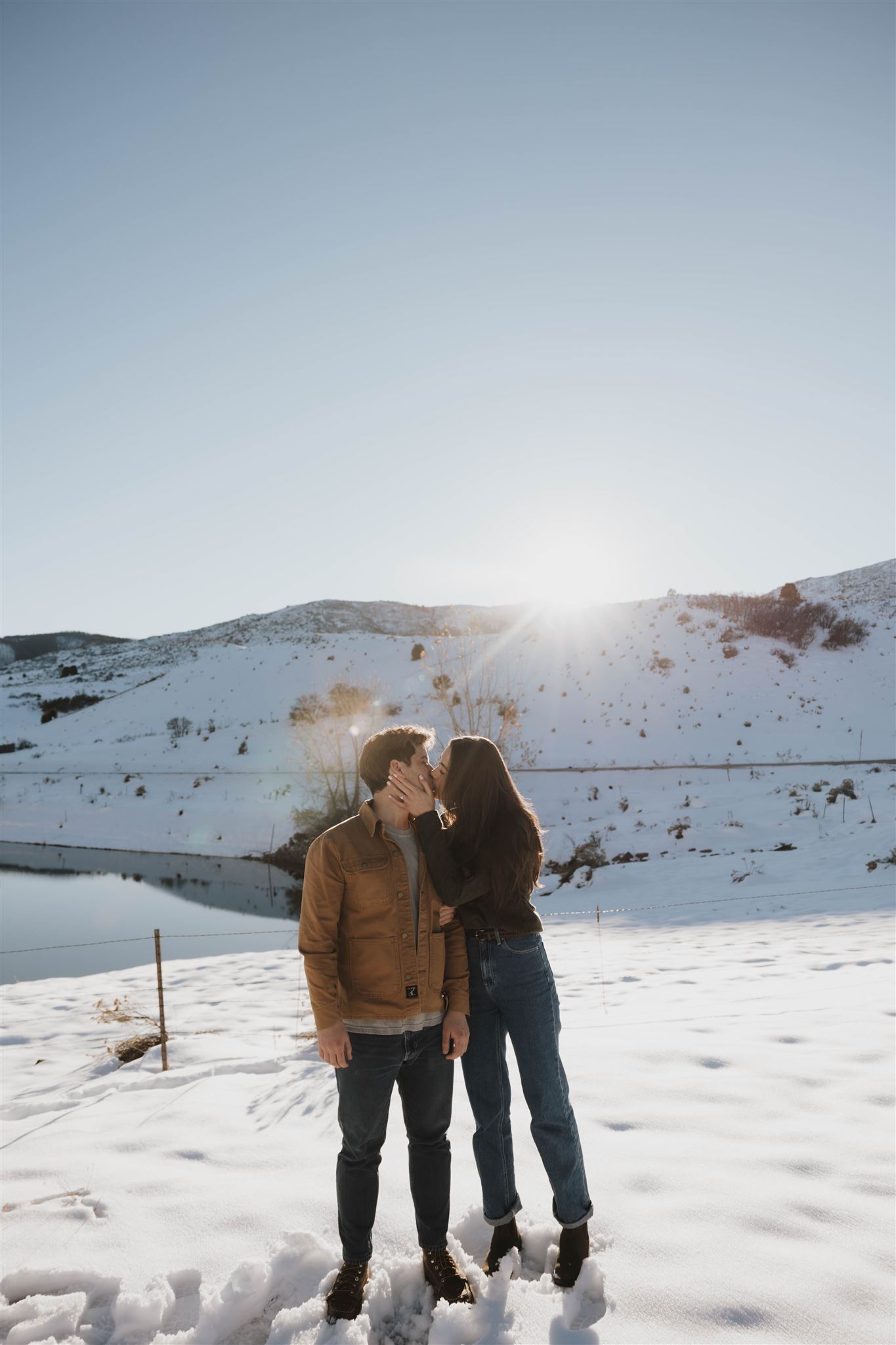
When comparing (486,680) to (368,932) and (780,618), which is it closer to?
(780,618)

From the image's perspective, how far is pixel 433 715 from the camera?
102 ft

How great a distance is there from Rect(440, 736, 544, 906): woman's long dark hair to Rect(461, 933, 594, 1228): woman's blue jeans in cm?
28

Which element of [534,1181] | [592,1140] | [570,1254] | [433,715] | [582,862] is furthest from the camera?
[433,715]

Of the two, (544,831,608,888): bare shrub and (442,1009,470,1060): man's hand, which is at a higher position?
(442,1009,470,1060): man's hand

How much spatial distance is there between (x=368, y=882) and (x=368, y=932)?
20 cm

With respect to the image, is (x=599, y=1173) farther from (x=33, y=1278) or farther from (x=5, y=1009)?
(x=5, y=1009)

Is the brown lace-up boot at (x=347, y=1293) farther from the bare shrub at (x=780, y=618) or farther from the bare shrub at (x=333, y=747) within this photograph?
the bare shrub at (x=780, y=618)

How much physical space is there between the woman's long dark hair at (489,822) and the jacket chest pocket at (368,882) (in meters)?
0.30

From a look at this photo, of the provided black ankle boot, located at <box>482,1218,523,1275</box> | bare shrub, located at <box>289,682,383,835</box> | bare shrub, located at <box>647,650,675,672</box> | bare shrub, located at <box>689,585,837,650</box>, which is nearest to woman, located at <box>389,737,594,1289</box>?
black ankle boot, located at <box>482,1218,523,1275</box>

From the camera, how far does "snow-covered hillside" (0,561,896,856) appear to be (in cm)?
2569

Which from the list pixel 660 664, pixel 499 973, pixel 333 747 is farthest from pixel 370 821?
pixel 660 664

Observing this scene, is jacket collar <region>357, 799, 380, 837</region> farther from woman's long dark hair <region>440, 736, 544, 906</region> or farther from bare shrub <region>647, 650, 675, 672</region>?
bare shrub <region>647, 650, 675, 672</region>

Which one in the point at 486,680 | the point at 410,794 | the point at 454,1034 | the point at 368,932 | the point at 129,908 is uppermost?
the point at 486,680

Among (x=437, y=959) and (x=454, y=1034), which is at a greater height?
(x=437, y=959)
